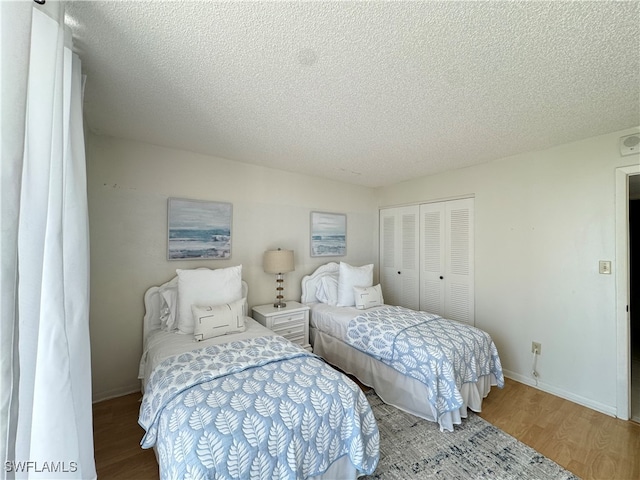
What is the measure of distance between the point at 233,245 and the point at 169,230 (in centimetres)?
67

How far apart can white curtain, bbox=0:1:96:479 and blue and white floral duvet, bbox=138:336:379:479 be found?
0.39m

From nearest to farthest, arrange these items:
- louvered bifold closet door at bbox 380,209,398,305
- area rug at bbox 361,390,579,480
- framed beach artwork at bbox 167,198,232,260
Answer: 1. area rug at bbox 361,390,579,480
2. framed beach artwork at bbox 167,198,232,260
3. louvered bifold closet door at bbox 380,209,398,305

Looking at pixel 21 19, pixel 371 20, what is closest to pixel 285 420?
pixel 21 19

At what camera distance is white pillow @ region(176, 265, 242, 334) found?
7.47 feet

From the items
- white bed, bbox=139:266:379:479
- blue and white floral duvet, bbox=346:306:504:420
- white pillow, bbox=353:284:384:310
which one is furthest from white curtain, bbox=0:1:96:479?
white pillow, bbox=353:284:384:310

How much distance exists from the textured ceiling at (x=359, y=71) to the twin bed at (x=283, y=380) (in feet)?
4.92

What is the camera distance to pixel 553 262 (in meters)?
2.56

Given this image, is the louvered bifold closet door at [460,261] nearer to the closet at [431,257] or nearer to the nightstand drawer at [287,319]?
the closet at [431,257]

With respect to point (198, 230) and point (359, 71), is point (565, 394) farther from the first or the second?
point (198, 230)

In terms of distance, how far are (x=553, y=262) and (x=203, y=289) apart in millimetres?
3445

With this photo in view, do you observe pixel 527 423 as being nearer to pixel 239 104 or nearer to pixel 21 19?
pixel 239 104

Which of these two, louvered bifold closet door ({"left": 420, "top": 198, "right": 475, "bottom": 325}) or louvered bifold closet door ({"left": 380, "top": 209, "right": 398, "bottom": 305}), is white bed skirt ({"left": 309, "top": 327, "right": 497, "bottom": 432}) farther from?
louvered bifold closet door ({"left": 380, "top": 209, "right": 398, "bottom": 305})

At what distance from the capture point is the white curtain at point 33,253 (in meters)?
0.71

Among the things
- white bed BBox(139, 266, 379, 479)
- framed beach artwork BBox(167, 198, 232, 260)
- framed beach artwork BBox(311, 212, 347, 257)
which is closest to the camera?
white bed BBox(139, 266, 379, 479)
